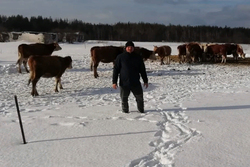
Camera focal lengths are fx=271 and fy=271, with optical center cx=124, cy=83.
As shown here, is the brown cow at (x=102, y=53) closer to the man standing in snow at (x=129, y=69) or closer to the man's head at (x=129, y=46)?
the man standing in snow at (x=129, y=69)

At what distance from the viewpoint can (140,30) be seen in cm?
11550

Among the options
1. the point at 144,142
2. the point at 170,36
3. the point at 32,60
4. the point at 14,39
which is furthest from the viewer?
the point at 170,36

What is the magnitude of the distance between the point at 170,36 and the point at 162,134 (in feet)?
360

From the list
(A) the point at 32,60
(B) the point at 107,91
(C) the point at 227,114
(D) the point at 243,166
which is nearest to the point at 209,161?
(D) the point at 243,166

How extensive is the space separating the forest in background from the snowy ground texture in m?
87.4

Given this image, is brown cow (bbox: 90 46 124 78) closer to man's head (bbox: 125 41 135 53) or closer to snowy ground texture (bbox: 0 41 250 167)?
snowy ground texture (bbox: 0 41 250 167)

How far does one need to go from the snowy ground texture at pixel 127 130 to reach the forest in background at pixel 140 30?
3443 inches

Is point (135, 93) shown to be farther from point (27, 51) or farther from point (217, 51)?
point (217, 51)

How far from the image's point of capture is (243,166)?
3705mm

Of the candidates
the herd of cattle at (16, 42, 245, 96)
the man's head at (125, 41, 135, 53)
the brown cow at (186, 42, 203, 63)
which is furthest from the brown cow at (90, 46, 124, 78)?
the brown cow at (186, 42, 203, 63)

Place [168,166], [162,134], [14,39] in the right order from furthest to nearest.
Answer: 1. [14,39]
2. [162,134]
3. [168,166]

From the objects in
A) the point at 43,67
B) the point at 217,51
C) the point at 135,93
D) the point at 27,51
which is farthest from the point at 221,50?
the point at 135,93

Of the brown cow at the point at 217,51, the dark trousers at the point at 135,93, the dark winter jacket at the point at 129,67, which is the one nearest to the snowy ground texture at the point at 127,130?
the dark trousers at the point at 135,93

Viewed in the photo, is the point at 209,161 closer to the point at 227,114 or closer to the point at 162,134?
the point at 162,134
